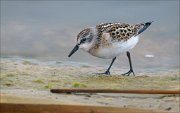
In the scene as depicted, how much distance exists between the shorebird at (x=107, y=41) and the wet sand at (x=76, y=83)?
0.37m

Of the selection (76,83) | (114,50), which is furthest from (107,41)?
(76,83)

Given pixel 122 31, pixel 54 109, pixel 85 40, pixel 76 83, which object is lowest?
pixel 76 83

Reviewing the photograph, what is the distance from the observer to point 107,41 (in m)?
10.6

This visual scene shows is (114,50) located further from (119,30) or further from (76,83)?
(76,83)

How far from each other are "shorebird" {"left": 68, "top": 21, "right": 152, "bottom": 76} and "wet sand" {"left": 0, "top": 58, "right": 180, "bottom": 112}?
0.37 meters

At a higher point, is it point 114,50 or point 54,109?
point 54,109

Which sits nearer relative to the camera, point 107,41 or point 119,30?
point 107,41

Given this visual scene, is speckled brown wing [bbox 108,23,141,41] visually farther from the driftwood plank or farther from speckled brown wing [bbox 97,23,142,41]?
the driftwood plank

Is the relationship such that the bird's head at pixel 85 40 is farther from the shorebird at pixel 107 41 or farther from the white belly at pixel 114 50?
the white belly at pixel 114 50

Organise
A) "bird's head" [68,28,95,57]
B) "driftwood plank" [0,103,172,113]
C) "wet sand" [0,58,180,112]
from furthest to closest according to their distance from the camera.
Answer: "bird's head" [68,28,95,57], "wet sand" [0,58,180,112], "driftwood plank" [0,103,172,113]

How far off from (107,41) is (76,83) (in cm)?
190

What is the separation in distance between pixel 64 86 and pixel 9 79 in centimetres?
85

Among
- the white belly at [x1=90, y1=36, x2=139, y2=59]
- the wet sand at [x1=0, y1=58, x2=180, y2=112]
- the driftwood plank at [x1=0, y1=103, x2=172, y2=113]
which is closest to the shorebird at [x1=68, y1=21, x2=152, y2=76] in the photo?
the white belly at [x1=90, y1=36, x2=139, y2=59]

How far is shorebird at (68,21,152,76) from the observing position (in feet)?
34.4
